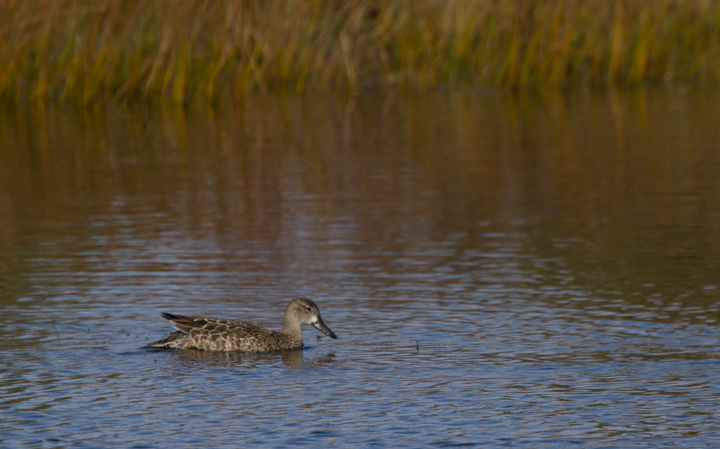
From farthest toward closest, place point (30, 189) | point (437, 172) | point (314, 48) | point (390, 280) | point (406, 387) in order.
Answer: point (314, 48) < point (437, 172) < point (30, 189) < point (390, 280) < point (406, 387)

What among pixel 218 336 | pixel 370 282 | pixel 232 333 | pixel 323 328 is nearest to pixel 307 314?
pixel 323 328

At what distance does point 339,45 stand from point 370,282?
18.0 metres

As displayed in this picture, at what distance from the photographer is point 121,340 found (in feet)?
34.0

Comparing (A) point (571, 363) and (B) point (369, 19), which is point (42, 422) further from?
(B) point (369, 19)

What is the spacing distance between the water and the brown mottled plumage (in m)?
0.14

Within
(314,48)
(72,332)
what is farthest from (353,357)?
(314,48)

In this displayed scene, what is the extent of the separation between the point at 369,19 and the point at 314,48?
251 cm

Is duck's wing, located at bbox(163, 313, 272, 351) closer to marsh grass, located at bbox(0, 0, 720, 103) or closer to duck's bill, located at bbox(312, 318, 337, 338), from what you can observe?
duck's bill, located at bbox(312, 318, 337, 338)

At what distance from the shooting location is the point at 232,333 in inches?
398

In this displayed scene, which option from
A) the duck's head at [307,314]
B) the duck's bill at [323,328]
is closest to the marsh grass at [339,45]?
the duck's head at [307,314]

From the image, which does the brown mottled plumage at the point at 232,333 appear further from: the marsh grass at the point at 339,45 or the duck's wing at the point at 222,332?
the marsh grass at the point at 339,45

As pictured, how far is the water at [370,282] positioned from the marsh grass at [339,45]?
6.73 feet

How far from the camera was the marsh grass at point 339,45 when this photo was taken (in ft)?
83.8

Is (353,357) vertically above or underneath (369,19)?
underneath
